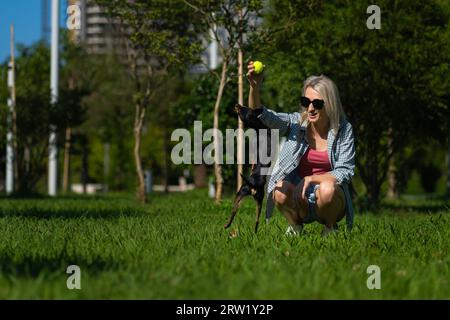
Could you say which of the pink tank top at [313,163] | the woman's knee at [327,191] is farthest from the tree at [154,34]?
the woman's knee at [327,191]

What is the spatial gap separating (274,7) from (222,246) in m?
8.72

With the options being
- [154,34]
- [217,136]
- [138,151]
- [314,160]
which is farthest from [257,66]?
[138,151]

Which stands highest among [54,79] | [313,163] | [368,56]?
[54,79]

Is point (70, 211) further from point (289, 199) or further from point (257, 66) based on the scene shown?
point (257, 66)

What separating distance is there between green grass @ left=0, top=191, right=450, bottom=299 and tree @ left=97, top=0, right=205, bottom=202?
648 centimetres

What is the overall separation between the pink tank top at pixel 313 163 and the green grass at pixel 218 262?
0.55m

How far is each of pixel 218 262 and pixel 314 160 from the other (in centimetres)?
205

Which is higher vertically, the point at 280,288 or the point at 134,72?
the point at 134,72

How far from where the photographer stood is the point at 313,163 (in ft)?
22.1

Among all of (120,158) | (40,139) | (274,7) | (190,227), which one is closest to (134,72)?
(274,7)

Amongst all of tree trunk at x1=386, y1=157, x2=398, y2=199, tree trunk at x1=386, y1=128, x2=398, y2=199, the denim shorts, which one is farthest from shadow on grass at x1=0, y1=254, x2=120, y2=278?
tree trunk at x1=386, y1=157, x2=398, y2=199

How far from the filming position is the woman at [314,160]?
6438 mm

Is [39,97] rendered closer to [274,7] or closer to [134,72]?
[134,72]

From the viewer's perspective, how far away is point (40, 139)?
2139 cm
